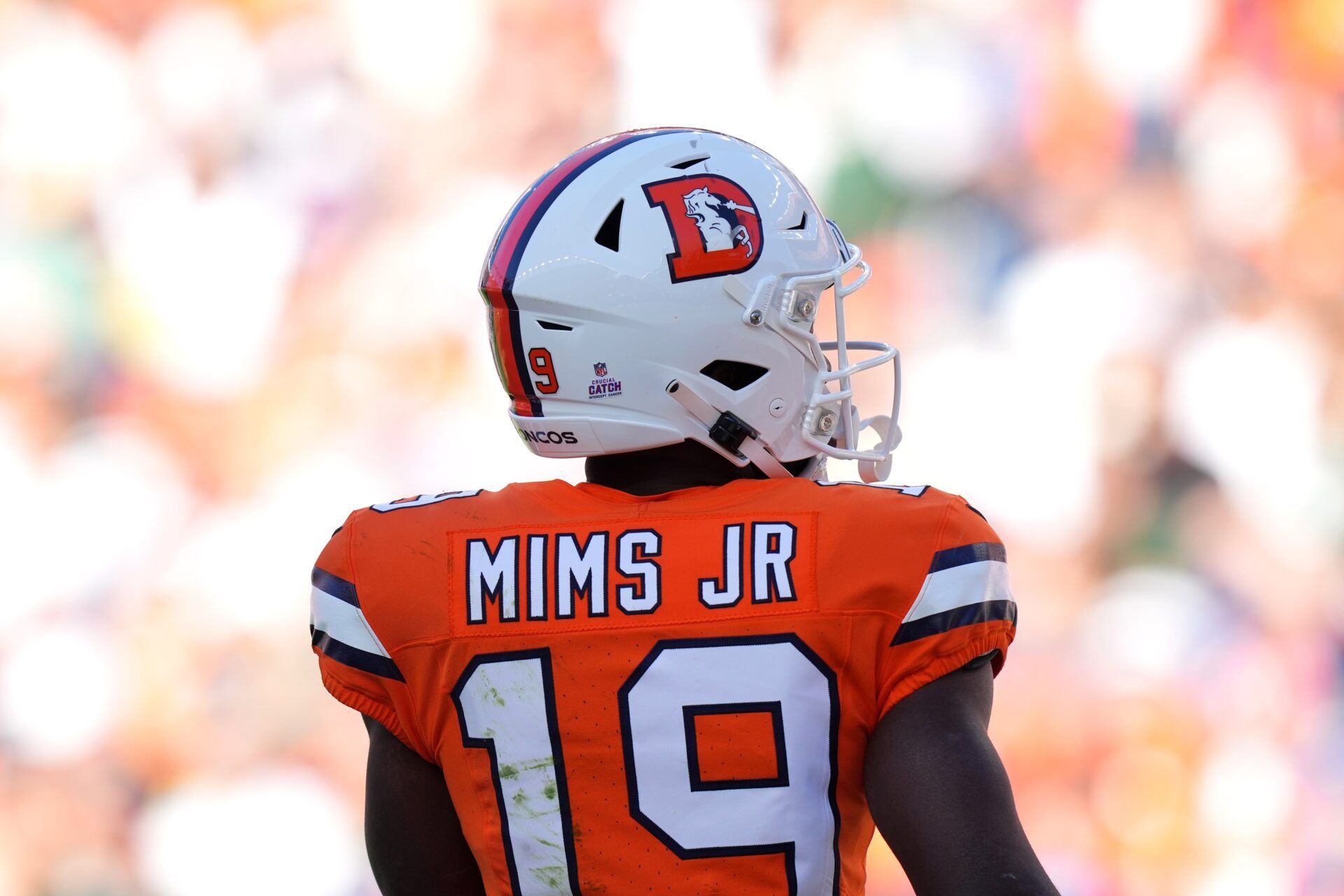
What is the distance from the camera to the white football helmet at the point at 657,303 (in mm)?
1127

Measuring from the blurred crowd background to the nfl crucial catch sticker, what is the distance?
2639mm

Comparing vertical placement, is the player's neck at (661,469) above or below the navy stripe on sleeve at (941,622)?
above

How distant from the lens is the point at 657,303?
112 cm

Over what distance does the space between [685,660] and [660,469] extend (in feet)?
0.68

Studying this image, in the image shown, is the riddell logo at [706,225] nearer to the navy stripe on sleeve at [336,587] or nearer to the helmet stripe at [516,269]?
the helmet stripe at [516,269]

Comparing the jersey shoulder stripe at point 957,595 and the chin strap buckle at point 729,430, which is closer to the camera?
the jersey shoulder stripe at point 957,595

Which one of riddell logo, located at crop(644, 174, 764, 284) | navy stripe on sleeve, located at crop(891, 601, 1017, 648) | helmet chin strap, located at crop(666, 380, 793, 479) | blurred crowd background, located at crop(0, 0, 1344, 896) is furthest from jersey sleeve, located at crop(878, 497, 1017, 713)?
blurred crowd background, located at crop(0, 0, 1344, 896)

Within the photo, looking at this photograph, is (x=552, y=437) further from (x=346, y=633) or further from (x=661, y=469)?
(x=346, y=633)

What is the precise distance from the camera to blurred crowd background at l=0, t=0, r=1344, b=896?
364cm

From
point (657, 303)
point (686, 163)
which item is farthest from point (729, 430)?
point (686, 163)

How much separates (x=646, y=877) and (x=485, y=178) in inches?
129

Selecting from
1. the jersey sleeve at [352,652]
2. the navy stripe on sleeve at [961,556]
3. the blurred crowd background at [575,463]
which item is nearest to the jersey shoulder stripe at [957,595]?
the navy stripe on sleeve at [961,556]

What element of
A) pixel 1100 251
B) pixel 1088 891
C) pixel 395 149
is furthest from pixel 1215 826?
pixel 395 149

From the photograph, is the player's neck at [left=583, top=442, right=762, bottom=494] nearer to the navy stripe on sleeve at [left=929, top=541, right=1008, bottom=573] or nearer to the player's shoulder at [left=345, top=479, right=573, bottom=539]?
the player's shoulder at [left=345, top=479, right=573, bottom=539]
